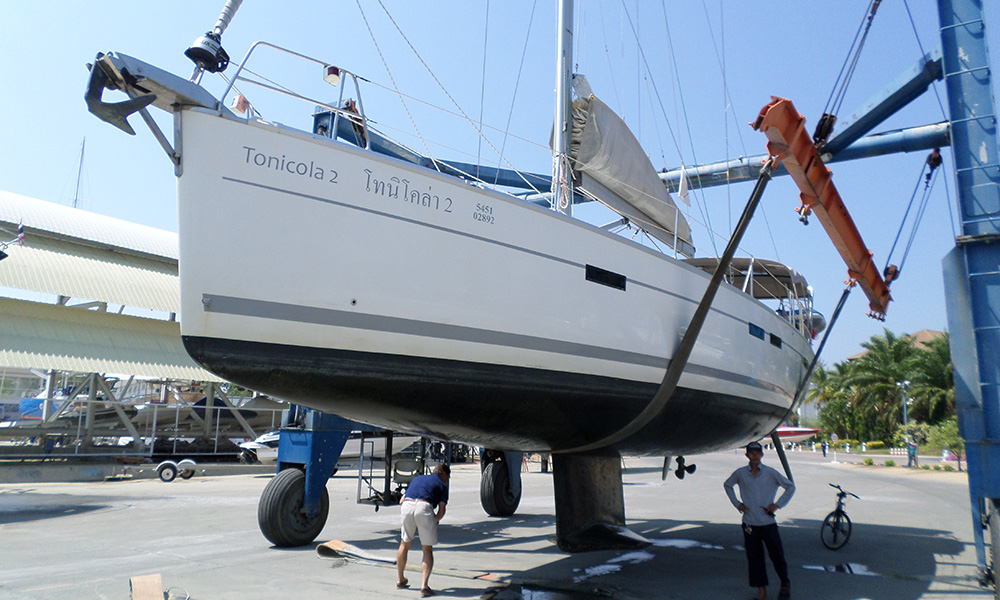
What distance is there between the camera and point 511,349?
382 centimetres

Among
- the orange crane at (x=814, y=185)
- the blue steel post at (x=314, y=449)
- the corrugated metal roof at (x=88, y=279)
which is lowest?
the blue steel post at (x=314, y=449)

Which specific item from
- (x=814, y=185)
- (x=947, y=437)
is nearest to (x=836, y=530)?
(x=814, y=185)

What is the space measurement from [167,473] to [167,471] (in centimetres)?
5

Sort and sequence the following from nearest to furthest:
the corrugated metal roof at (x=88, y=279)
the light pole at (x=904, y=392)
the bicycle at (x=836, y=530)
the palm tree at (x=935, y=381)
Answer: the bicycle at (x=836, y=530), the corrugated metal roof at (x=88, y=279), the palm tree at (x=935, y=381), the light pole at (x=904, y=392)

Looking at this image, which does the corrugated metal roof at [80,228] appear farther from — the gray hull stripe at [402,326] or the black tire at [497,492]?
the gray hull stripe at [402,326]

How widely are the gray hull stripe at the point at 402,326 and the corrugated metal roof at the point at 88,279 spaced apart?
13419 millimetres

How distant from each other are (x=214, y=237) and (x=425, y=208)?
1.10 m

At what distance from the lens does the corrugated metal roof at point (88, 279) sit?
15.9 metres

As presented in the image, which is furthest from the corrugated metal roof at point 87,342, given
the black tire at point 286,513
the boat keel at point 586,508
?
the boat keel at point 586,508

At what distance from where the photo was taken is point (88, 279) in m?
17.2

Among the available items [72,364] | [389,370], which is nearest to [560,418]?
[389,370]

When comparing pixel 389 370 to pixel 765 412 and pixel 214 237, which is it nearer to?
pixel 214 237

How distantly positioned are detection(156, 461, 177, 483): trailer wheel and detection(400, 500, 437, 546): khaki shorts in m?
12.6

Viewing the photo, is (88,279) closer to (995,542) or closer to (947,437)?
(995,542)
